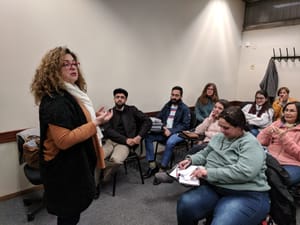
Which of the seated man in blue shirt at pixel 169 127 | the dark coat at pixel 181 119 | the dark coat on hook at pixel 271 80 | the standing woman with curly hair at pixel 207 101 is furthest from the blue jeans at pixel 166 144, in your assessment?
the dark coat on hook at pixel 271 80

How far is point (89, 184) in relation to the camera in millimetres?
1374

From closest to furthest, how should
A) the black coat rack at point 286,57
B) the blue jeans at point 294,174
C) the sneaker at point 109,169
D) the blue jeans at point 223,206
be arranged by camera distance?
the blue jeans at point 223,206
the blue jeans at point 294,174
the sneaker at point 109,169
the black coat rack at point 286,57

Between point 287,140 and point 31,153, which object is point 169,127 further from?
point 31,153

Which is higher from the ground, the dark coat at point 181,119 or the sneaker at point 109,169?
the dark coat at point 181,119

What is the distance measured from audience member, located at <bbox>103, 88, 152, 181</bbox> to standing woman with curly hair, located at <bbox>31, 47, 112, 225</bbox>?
1.32m

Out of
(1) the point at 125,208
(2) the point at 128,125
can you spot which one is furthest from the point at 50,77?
(2) the point at 128,125

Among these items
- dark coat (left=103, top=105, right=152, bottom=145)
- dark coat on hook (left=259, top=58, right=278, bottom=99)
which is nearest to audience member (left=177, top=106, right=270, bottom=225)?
dark coat (left=103, top=105, right=152, bottom=145)

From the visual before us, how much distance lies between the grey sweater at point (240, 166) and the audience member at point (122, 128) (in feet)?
4.32

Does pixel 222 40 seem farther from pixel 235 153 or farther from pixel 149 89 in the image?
pixel 235 153

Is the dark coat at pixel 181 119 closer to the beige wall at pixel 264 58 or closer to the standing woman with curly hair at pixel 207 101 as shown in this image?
the standing woman with curly hair at pixel 207 101

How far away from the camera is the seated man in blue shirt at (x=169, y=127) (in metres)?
3.05

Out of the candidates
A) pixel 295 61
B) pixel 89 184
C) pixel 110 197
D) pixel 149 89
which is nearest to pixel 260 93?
pixel 295 61

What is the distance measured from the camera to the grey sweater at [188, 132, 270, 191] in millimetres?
1451

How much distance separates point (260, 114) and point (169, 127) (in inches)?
53.4
